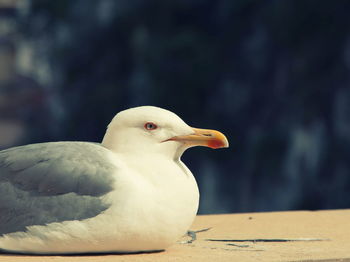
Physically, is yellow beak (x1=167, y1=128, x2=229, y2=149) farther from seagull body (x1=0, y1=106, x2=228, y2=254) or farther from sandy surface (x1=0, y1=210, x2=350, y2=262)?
sandy surface (x1=0, y1=210, x2=350, y2=262)

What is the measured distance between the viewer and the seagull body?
2760 mm

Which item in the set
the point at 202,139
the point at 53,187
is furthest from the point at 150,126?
the point at 53,187

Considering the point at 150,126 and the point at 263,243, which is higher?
the point at 150,126

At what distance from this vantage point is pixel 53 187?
2.78 meters

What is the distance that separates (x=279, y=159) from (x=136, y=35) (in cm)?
343

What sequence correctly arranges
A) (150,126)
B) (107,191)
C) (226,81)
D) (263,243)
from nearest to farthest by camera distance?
(107,191), (150,126), (263,243), (226,81)

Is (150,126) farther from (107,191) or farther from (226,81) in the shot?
(226,81)

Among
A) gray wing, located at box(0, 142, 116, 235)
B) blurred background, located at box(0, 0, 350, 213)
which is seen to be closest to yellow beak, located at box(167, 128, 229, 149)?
gray wing, located at box(0, 142, 116, 235)

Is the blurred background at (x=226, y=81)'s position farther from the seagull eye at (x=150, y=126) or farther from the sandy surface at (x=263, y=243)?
the seagull eye at (x=150, y=126)

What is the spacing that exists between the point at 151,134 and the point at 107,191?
266 millimetres

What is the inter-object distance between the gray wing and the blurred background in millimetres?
8333

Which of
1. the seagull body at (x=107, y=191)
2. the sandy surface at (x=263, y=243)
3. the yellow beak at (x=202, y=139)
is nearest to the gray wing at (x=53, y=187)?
the seagull body at (x=107, y=191)

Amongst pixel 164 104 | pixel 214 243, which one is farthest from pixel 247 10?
pixel 214 243

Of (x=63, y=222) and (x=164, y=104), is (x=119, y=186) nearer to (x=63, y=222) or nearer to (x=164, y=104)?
(x=63, y=222)
